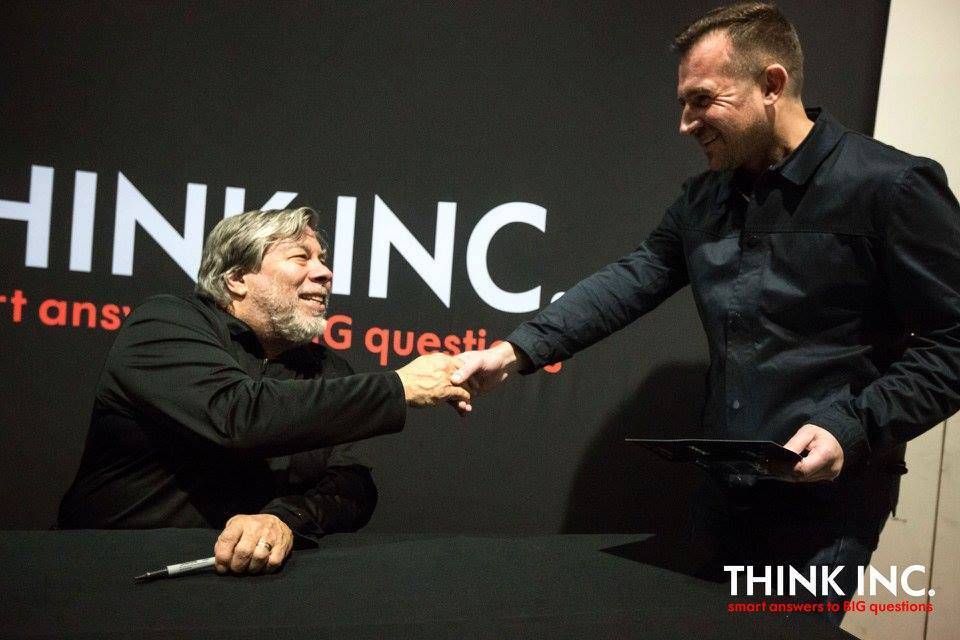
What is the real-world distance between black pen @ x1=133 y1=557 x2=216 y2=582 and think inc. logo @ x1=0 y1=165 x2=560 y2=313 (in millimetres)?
1428

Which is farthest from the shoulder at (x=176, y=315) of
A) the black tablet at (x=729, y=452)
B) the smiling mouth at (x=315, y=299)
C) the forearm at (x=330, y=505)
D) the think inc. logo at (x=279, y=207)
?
the black tablet at (x=729, y=452)

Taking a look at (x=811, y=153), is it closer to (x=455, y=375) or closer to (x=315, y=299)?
(x=455, y=375)

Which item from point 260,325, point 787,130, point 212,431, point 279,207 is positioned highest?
point 787,130

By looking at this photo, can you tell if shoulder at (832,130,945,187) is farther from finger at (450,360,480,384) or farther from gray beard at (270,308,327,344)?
→ gray beard at (270,308,327,344)

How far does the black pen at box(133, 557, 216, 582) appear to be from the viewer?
131 centimetres

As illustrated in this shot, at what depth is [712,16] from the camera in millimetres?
1911

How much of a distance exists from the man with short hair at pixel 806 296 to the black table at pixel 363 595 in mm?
387

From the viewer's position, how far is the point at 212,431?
5.89 feet

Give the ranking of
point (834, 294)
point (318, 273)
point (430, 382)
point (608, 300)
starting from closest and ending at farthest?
point (834, 294) < point (430, 382) < point (608, 300) < point (318, 273)

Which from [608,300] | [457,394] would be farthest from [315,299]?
[608,300]

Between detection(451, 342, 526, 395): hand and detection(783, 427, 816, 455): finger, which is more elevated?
detection(451, 342, 526, 395): hand

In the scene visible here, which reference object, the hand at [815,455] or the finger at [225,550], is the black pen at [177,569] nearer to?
the finger at [225,550]

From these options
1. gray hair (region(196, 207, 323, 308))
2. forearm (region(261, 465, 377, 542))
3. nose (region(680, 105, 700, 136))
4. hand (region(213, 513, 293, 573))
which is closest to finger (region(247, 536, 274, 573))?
hand (region(213, 513, 293, 573))

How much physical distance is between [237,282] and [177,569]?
3.53ft
